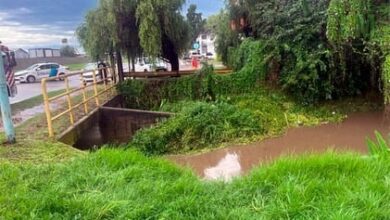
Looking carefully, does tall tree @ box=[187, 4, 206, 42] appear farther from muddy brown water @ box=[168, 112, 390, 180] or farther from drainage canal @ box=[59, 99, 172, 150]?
muddy brown water @ box=[168, 112, 390, 180]

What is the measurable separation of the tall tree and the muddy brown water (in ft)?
18.0

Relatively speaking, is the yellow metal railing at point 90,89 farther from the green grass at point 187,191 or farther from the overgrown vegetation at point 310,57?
the overgrown vegetation at point 310,57

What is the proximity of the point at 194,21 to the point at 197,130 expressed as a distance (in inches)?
233

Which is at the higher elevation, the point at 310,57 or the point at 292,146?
the point at 310,57

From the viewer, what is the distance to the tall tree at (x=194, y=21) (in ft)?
39.2

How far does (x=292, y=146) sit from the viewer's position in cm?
672

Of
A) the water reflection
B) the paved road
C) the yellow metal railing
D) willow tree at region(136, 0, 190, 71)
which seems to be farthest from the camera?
the paved road

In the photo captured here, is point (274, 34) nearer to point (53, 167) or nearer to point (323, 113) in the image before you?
point (323, 113)

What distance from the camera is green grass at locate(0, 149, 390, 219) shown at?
2688mm

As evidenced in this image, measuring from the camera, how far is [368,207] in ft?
8.63

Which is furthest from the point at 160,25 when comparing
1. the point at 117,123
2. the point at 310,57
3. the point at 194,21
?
the point at 310,57

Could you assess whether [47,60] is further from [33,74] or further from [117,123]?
[117,123]

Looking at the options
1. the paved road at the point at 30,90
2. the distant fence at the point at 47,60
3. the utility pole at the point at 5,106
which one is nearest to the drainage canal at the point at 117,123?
the utility pole at the point at 5,106

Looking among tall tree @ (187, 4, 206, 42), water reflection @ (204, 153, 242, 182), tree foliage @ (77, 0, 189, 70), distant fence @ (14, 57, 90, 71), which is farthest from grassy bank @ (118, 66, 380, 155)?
distant fence @ (14, 57, 90, 71)
